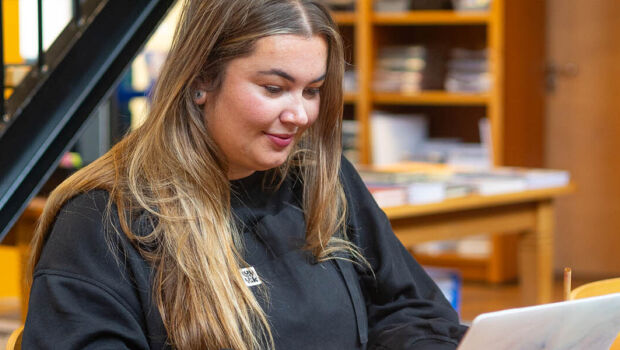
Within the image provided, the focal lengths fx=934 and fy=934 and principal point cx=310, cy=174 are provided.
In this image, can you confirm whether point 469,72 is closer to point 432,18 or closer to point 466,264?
point 432,18

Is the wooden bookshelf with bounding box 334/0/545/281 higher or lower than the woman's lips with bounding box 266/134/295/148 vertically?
higher

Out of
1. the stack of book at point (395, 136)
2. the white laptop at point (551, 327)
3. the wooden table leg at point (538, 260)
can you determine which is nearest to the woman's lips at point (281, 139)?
the white laptop at point (551, 327)

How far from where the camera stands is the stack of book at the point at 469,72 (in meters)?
4.64

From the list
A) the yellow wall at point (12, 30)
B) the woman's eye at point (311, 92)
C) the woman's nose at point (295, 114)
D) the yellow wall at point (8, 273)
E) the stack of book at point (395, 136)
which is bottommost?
the yellow wall at point (8, 273)

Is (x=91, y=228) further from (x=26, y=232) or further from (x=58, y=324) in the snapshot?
(x=26, y=232)

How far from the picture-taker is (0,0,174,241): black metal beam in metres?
1.71

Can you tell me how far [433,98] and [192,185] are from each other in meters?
3.49

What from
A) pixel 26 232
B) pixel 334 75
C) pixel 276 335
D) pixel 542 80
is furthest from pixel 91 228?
pixel 542 80

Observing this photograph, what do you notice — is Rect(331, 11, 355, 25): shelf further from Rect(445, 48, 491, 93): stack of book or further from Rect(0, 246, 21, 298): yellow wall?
Rect(0, 246, 21, 298): yellow wall

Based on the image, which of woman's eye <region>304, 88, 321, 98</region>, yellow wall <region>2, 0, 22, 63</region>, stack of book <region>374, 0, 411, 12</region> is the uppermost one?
stack of book <region>374, 0, 411, 12</region>

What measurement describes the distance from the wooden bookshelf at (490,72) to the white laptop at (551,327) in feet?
11.1

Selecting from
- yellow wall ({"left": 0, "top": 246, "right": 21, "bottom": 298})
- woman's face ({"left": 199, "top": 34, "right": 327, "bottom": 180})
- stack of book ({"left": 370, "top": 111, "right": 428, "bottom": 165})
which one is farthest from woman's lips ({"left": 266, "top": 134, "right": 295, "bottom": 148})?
stack of book ({"left": 370, "top": 111, "right": 428, "bottom": 165})

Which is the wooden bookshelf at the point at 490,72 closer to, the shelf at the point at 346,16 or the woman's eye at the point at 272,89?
the shelf at the point at 346,16

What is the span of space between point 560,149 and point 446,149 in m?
0.66
